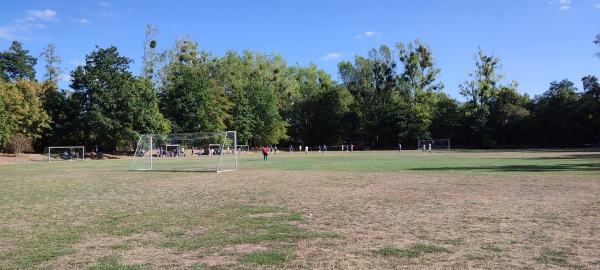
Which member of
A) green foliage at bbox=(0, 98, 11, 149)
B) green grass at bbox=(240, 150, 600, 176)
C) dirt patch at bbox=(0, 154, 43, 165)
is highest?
green foliage at bbox=(0, 98, 11, 149)

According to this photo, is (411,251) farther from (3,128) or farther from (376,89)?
(376,89)

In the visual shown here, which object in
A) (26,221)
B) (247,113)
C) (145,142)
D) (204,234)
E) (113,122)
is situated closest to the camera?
(204,234)

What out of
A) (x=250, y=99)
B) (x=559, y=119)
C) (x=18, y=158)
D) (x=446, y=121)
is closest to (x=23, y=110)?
(x=18, y=158)

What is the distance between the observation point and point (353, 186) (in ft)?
53.5

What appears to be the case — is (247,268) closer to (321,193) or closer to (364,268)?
(364,268)

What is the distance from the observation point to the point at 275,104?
80.7 meters

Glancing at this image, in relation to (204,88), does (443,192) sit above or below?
below

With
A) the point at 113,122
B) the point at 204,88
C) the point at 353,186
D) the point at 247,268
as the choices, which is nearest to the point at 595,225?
the point at 247,268

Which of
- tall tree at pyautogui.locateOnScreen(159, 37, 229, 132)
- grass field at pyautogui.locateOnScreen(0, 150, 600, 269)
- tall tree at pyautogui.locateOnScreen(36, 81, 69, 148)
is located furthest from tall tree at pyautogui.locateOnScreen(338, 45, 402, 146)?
grass field at pyautogui.locateOnScreen(0, 150, 600, 269)

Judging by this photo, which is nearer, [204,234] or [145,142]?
[204,234]

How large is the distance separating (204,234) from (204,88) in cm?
6367

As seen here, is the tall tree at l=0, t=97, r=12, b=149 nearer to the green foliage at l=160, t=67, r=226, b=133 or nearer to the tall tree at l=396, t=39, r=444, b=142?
the green foliage at l=160, t=67, r=226, b=133

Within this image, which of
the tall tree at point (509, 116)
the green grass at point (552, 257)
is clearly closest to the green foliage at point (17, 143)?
the green grass at point (552, 257)

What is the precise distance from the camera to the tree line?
189 ft
